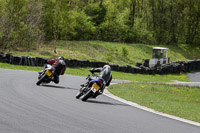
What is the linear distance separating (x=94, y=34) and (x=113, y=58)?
59.1 feet

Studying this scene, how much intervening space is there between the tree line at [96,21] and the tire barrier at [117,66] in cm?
594

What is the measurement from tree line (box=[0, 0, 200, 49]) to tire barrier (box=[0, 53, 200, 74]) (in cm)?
594

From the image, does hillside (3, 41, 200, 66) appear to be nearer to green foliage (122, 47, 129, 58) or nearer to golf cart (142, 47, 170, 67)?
green foliage (122, 47, 129, 58)

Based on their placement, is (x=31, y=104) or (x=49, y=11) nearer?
(x=31, y=104)

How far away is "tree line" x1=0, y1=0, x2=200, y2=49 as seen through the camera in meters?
36.4

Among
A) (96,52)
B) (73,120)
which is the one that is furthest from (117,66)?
(73,120)

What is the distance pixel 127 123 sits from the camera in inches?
310

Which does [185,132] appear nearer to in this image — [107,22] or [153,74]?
[153,74]

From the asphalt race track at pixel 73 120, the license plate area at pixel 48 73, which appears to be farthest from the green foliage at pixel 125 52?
the asphalt race track at pixel 73 120

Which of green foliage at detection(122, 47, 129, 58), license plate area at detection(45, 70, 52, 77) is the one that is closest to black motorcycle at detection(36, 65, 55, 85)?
license plate area at detection(45, 70, 52, 77)

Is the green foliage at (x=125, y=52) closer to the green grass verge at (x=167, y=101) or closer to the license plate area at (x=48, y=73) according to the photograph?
the green grass verge at (x=167, y=101)

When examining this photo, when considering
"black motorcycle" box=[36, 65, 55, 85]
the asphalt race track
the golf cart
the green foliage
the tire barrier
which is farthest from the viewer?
the green foliage

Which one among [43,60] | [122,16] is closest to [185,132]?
[43,60]

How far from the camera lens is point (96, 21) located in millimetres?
63000
